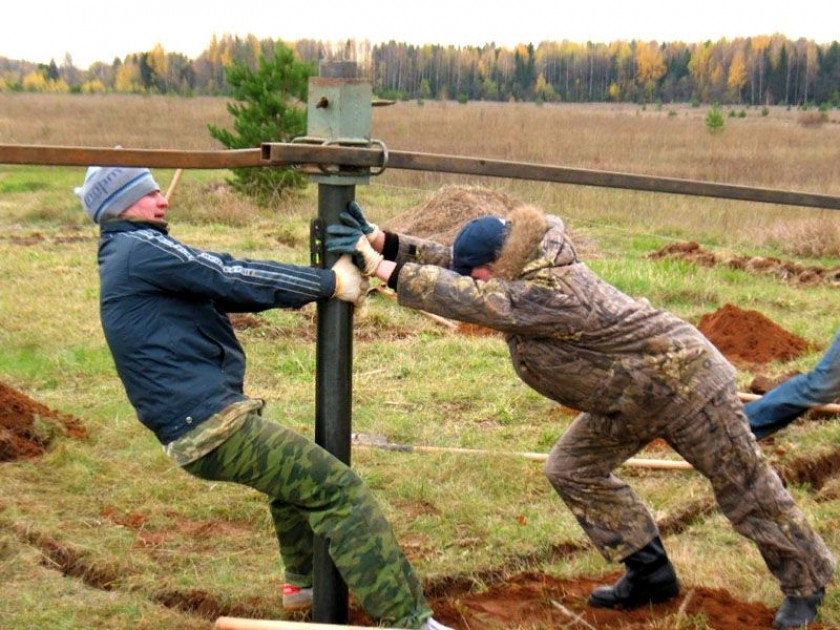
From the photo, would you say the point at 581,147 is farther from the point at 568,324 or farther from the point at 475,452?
the point at 568,324

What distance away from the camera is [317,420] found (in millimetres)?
3727

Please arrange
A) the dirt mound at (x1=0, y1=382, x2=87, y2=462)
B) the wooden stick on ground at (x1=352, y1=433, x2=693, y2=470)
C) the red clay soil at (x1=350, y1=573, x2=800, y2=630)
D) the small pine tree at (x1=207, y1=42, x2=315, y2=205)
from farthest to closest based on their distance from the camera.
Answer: the small pine tree at (x1=207, y1=42, x2=315, y2=205) < the dirt mound at (x1=0, y1=382, x2=87, y2=462) < the wooden stick on ground at (x1=352, y1=433, x2=693, y2=470) < the red clay soil at (x1=350, y1=573, x2=800, y2=630)

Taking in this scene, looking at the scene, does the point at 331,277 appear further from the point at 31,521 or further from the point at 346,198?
the point at 31,521

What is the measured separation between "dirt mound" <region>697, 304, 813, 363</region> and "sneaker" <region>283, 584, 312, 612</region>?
586 centimetres

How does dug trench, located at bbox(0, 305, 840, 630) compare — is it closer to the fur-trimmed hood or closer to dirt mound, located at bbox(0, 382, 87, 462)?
dirt mound, located at bbox(0, 382, 87, 462)

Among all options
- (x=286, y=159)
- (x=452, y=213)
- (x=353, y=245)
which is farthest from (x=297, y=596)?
(x=452, y=213)

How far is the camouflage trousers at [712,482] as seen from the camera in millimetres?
3873

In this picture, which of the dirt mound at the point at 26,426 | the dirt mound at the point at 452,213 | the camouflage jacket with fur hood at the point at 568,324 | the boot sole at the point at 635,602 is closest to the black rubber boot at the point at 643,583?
the boot sole at the point at 635,602

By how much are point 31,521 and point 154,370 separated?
2388 mm

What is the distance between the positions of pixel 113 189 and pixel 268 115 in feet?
48.0

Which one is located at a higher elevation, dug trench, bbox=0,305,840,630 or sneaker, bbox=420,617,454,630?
sneaker, bbox=420,617,454,630

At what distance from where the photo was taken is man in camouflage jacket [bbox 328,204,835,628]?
3551 millimetres

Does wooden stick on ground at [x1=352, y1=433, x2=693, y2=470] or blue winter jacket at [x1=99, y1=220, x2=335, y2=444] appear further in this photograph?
wooden stick on ground at [x1=352, y1=433, x2=693, y2=470]

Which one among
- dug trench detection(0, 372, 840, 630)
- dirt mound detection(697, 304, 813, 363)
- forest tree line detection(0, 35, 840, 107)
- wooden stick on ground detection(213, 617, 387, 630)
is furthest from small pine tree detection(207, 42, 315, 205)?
forest tree line detection(0, 35, 840, 107)
